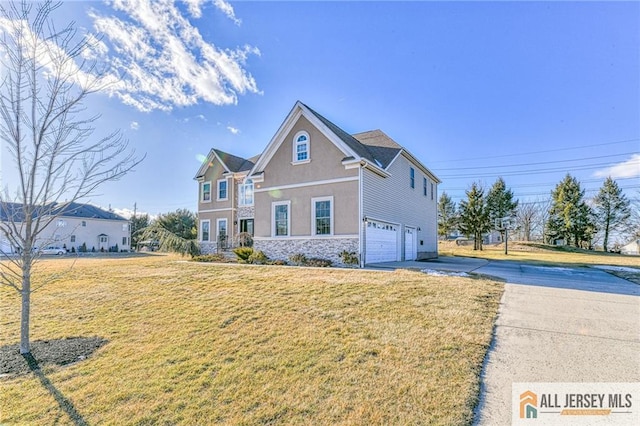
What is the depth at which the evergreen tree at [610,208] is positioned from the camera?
127 feet

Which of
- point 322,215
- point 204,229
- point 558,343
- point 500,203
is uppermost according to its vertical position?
point 500,203

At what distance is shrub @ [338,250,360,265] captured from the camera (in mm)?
13180

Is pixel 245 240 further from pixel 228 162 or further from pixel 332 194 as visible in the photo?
pixel 332 194

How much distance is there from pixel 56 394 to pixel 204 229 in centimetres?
2090

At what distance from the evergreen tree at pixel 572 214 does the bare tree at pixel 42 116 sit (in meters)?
48.9

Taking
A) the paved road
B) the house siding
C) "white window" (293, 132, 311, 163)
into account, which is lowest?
the paved road

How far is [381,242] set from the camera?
593 inches

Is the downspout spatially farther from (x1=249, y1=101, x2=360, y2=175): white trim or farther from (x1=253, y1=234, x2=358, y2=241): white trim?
(x1=249, y1=101, x2=360, y2=175): white trim

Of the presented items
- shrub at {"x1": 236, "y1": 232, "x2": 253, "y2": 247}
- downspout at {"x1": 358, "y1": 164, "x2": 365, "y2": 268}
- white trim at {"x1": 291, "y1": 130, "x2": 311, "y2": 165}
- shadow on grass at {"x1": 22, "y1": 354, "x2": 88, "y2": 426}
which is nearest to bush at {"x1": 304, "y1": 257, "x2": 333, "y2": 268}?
downspout at {"x1": 358, "y1": 164, "x2": 365, "y2": 268}

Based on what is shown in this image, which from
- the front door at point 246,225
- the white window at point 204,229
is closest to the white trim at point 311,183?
the front door at point 246,225

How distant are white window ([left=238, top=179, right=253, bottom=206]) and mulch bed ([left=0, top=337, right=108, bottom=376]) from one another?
16.5m

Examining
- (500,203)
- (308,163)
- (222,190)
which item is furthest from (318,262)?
(500,203)

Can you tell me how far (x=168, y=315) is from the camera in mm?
6785

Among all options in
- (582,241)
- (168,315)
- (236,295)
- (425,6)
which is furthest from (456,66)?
(582,241)
